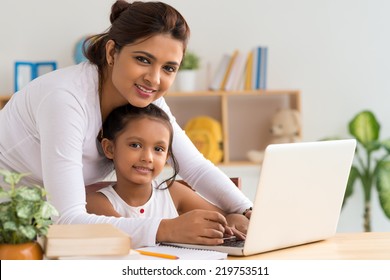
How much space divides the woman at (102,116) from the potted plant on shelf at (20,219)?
18.1 inches

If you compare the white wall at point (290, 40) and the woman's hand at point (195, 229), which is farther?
the white wall at point (290, 40)

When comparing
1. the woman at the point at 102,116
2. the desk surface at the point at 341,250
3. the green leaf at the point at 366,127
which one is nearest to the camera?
the desk surface at the point at 341,250

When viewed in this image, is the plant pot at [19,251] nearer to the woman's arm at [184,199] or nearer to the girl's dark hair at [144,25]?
the girl's dark hair at [144,25]

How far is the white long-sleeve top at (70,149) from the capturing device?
5.41 feet

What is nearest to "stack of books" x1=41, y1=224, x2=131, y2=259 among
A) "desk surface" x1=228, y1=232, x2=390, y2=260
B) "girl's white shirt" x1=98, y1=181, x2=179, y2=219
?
"desk surface" x1=228, y1=232, x2=390, y2=260

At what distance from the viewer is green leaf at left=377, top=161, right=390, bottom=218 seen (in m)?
4.56

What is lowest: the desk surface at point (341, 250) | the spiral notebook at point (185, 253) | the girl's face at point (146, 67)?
the desk surface at point (341, 250)

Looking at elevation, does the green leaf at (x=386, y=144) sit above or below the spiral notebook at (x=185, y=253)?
below

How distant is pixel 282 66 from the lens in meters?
4.79

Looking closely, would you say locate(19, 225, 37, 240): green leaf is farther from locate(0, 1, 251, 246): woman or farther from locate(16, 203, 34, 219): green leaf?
locate(0, 1, 251, 246): woman

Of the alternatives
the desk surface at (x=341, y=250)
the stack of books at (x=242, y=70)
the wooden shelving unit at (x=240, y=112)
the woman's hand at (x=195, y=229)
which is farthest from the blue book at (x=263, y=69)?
the woman's hand at (x=195, y=229)

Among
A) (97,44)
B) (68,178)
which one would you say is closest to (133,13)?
(97,44)

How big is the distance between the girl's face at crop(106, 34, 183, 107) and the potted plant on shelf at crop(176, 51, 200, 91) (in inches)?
105

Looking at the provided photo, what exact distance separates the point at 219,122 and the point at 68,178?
3186 mm
